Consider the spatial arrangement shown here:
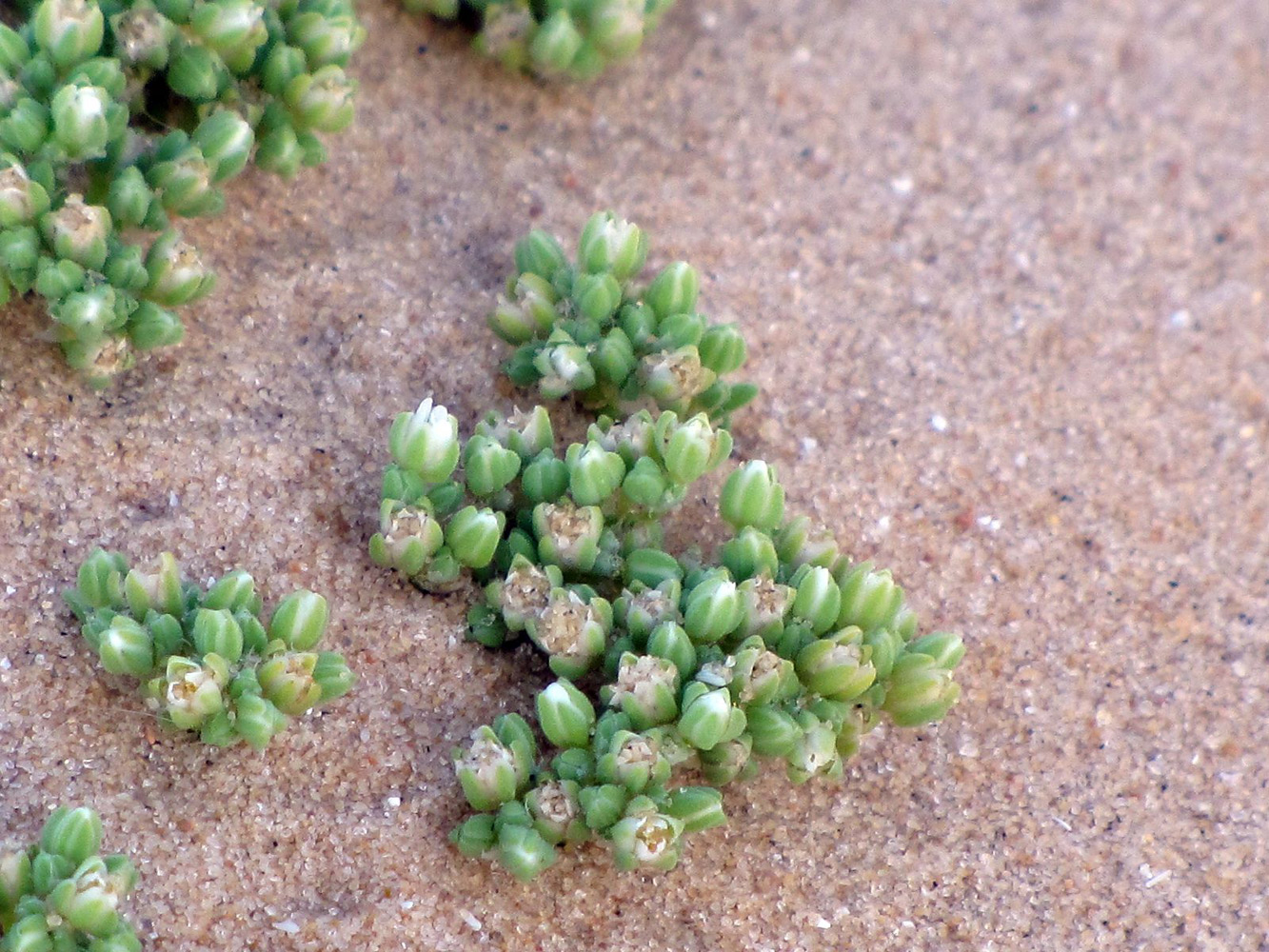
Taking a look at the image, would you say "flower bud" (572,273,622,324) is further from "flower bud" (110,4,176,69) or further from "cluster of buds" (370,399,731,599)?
"flower bud" (110,4,176,69)

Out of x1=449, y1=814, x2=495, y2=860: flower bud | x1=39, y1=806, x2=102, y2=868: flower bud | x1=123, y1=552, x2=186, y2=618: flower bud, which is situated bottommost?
x1=39, y1=806, x2=102, y2=868: flower bud

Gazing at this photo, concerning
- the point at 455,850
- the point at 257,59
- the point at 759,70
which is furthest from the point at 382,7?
the point at 455,850

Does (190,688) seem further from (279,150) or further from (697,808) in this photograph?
(279,150)

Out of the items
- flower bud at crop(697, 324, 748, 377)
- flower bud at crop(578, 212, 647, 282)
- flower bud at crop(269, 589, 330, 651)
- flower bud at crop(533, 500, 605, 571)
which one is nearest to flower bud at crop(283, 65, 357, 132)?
flower bud at crop(578, 212, 647, 282)

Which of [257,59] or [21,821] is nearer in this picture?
[21,821]

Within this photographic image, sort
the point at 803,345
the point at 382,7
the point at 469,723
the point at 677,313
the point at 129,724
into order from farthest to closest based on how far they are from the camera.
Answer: the point at 382,7, the point at 803,345, the point at 677,313, the point at 469,723, the point at 129,724

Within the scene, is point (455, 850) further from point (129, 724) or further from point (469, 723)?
point (129, 724)

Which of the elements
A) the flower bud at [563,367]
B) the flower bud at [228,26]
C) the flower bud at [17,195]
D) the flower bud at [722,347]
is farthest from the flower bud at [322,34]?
the flower bud at [722,347]

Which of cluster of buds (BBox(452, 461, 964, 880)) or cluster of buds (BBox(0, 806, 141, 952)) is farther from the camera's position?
cluster of buds (BBox(452, 461, 964, 880))
